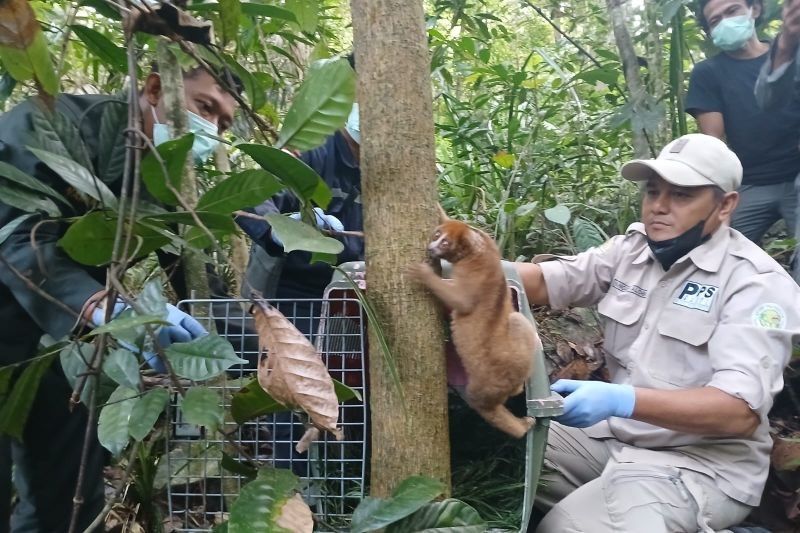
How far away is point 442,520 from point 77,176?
110 centimetres

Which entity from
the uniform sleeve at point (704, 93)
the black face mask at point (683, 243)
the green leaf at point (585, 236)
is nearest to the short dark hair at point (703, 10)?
the uniform sleeve at point (704, 93)

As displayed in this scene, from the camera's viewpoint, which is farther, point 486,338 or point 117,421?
point 486,338

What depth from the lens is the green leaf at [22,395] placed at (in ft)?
5.07

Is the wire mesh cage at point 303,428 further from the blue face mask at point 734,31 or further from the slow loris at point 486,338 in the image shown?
the blue face mask at point 734,31

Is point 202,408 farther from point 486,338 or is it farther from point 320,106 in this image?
A: point 486,338

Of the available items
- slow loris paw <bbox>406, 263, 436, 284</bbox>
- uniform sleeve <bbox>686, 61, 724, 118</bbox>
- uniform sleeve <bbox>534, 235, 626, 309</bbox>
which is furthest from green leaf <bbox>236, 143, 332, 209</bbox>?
uniform sleeve <bbox>686, 61, 724, 118</bbox>

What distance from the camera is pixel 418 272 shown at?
165 cm

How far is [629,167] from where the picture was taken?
2666mm

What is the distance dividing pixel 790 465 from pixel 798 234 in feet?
4.08

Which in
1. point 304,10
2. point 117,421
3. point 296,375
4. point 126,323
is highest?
point 304,10

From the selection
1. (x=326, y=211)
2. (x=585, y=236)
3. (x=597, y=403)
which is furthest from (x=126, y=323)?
(x=585, y=236)

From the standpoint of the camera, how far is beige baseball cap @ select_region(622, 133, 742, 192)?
2445 mm

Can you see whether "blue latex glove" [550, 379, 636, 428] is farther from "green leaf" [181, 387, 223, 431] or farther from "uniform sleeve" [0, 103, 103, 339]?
"uniform sleeve" [0, 103, 103, 339]

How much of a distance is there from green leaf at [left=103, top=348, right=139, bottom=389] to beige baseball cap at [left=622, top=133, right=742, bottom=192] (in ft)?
6.29
